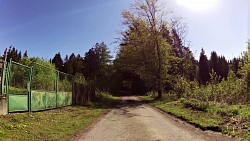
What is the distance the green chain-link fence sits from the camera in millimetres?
12320

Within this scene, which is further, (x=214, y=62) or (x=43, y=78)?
(x=214, y=62)

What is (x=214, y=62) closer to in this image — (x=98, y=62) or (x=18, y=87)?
(x=98, y=62)

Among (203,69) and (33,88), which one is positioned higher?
(203,69)

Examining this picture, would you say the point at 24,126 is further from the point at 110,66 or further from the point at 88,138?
the point at 110,66

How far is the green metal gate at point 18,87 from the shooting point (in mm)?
12148

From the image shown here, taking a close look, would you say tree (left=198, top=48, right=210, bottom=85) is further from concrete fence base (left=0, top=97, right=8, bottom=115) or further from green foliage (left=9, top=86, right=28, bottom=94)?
concrete fence base (left=0, top=97, right=8, bottom=115)

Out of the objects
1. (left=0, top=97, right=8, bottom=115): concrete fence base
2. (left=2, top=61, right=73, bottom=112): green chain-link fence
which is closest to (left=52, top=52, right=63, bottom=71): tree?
(left=2, top=61, right=73, bottom=112): green chain-link fence

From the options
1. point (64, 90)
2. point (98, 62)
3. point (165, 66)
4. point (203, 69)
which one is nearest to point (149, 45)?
point (165, 66)

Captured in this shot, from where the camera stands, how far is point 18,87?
43.5 feet

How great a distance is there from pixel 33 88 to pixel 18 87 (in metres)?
1.63

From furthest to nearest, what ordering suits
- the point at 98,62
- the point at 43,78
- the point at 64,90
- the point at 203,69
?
1. the point at 203,69
2. the point at 98,62
3. the point at 64,90
4. the point at 43,78

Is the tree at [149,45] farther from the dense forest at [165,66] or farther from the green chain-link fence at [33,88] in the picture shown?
the green chain-link fence at [33,88]

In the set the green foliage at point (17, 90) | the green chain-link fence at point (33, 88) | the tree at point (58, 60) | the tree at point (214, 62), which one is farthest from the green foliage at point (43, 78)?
the tree at point (214, 62)

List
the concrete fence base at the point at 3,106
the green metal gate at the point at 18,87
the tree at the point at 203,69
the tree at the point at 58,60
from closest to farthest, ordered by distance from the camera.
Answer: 1. the concrete fence base at the point at 3,106
2. the green metal gate at the point at 18,87
3. the tree at the point at 203,69
4. the tree at the point at 58,60
